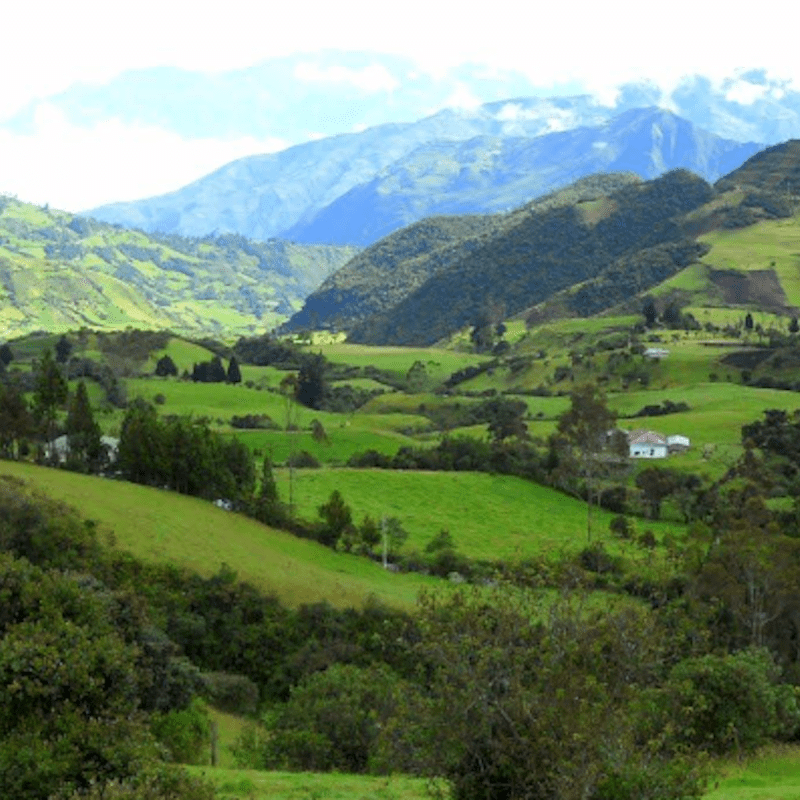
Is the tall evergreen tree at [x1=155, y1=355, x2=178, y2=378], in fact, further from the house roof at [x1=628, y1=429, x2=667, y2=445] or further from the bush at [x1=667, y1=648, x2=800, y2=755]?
the bush at [x1=667, y1=648, x2=800, y2=755]

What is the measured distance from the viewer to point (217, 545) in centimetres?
6794

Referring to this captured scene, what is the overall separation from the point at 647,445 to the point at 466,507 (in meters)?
33.6

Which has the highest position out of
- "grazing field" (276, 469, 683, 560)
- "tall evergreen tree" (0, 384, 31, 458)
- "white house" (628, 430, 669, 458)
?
"tall evergreen tree" (0, 384, 31, 458)

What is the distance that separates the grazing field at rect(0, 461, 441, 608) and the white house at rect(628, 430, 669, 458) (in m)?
50.6

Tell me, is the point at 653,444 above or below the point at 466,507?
above

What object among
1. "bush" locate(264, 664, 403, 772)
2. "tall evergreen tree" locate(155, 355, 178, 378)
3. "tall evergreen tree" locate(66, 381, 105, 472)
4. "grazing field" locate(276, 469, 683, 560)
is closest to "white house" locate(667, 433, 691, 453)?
"grazing field" locate(276, 469, 683, 560)

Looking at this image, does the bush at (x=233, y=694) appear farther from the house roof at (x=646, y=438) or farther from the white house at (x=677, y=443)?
the white house at (x=677, y=443)

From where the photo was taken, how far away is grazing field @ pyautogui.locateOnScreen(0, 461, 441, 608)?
6462cm

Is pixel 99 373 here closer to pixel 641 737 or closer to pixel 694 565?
pixel 694 565

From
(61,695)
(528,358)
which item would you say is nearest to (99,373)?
(528,358)

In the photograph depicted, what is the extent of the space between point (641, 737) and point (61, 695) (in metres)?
11.7

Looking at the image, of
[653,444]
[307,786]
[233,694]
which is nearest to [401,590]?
[233,694]

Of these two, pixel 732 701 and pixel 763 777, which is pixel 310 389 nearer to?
pixel 732 701

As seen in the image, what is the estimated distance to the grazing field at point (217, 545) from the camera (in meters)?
64.6
